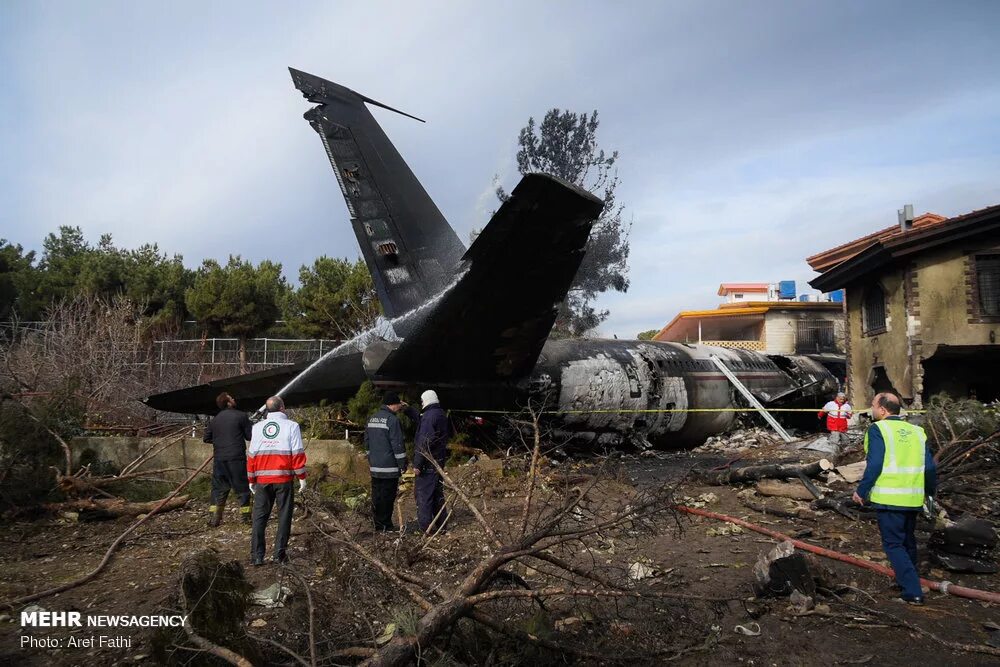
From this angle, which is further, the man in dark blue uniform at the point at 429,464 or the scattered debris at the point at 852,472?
the scattered debris at the point at 852,472

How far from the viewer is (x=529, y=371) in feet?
31.6

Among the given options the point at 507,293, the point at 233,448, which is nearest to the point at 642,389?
the point at 507,293

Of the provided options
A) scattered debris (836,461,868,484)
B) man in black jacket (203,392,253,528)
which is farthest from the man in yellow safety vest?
man in black jacket (203,392,253,528)

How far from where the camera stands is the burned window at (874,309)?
55.6 ft

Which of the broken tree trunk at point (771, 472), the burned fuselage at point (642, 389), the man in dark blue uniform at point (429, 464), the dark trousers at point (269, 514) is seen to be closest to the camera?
the dark trousers at point (269, 514)

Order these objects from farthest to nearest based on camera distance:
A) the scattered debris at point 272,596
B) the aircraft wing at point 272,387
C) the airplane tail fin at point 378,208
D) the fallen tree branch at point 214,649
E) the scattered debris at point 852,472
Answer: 1. the airplane tail fin at point 378,208
2. the aircraft wing at point 272,387
3. the scattered debris at point 852,472
4. the scattered debris at point 272,596
5. the fallen tree branch at point 214,649

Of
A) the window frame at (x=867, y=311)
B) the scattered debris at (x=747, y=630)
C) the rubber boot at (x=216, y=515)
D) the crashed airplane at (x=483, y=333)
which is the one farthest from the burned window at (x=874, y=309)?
the rubber boot at (x=216, y=515)

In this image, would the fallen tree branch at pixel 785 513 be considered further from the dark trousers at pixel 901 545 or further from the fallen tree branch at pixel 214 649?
the fallen tree branch at pixel 214 649

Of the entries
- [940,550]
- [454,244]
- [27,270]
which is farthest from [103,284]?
[940,550]

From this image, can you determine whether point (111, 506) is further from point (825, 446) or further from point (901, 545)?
point (825, 446)

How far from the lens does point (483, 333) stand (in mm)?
8195

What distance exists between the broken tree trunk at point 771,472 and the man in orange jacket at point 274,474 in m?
5.99

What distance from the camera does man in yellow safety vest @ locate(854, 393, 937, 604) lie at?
478 centimetres

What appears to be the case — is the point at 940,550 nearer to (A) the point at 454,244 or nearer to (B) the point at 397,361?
(B) the point at 397,361
